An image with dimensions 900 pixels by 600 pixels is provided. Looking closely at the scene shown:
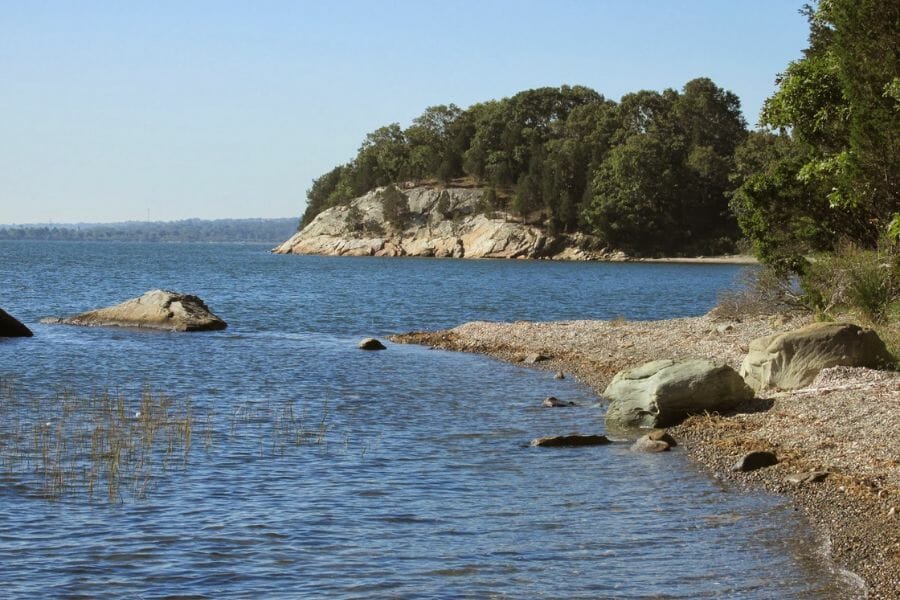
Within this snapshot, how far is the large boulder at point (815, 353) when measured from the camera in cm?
2358

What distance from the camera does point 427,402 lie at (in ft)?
90.4

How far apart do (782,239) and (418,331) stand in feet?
53.9

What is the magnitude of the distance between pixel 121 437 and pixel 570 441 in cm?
871

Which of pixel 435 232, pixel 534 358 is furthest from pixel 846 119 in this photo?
pixel 435 232

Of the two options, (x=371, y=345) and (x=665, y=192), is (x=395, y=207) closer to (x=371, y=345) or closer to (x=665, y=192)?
(x=665, y=192)

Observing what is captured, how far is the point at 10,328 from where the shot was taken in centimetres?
4234

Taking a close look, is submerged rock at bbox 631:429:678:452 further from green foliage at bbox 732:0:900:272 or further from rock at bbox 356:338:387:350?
rock at bbox 356:338:387:350

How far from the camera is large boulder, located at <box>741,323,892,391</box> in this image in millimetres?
23578

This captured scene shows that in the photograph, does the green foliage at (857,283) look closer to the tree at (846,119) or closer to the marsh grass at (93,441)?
the tree at (846,119)

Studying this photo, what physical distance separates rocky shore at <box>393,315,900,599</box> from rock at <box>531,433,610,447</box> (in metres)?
1.64

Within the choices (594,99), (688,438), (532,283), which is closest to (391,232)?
(594,99)

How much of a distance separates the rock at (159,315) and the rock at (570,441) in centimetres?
2665

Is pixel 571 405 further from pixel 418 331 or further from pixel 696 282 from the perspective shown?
pixel 696 282

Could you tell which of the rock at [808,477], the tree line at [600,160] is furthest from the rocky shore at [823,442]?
the tree line at [600,160]
